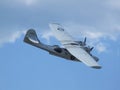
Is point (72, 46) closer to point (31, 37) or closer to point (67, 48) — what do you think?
point (67, 48)

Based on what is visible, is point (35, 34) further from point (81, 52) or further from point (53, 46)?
point (81, 52)

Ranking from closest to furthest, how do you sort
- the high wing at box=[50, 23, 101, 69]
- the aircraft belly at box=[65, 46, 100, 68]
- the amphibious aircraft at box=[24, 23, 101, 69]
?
the aircraft belly at box=[65, 46, 100, 68], the high wing at box=[50, 23, 101, 69], the amphibious aircraft at box=[24, 23, 101, 69]

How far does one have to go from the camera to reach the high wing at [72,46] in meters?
70.7

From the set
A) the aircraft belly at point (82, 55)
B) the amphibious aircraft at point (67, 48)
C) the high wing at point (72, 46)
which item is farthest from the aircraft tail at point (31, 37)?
the aircraft belly at point (82, 55)

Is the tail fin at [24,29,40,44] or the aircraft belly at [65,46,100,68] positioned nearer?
the aircraft belly at [65,46,100,68]

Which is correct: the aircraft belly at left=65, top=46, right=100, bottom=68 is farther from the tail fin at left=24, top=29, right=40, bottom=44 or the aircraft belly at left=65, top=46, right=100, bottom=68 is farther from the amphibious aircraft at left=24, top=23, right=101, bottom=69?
the tail fin at left=24, top=29, right=40, bottom=44

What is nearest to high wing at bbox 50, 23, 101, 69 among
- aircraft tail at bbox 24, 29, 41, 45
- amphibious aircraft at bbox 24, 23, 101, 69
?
amphibious aircraft at bbox 24, 23, 101, 69

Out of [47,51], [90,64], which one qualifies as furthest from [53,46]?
[90,64]

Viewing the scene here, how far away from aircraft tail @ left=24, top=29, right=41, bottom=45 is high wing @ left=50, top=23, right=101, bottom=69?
14.9 feet

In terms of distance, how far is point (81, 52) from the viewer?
77562 millimetres

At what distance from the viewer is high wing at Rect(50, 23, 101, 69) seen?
7069 cm

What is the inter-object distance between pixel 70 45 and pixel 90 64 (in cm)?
1311

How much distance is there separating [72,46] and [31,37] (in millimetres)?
Answer: 7589

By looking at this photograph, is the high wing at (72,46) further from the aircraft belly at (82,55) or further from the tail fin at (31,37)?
the tail fin at (31,37)
